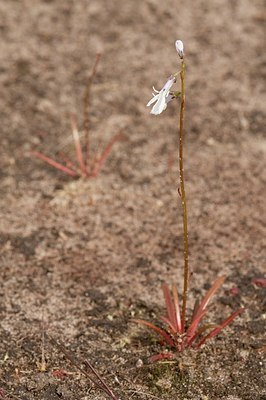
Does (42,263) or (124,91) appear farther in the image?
(124,91)

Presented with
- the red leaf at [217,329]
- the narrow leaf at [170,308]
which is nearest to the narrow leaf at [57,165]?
the narrow leaf at [170,308]

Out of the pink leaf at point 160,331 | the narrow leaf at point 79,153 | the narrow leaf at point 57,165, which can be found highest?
the narrow leaf at point 79,153

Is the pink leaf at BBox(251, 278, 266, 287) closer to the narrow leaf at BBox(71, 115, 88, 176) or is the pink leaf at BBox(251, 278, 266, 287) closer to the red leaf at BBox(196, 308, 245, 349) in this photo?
the red leaf at BBox(196, 308, 245, 349)

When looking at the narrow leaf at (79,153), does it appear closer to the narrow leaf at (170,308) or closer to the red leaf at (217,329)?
the narrow leaf at (170,308)

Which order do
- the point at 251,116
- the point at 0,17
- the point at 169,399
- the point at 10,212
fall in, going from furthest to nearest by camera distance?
the point at 0,17, the point at 251,116, the point at 10,212, the point at 169,399

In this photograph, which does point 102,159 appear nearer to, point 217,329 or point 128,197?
point 128,197

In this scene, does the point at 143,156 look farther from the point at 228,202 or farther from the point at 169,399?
the point at 169,399

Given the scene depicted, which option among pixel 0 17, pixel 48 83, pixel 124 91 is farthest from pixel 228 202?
pixel 0 17

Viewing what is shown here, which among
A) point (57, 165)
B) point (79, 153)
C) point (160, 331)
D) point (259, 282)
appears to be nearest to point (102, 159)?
point (79, 153)

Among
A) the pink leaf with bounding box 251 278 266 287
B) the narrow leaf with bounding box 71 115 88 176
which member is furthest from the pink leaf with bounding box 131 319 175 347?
the narrow leaf with bounding box 71 115 88 176
